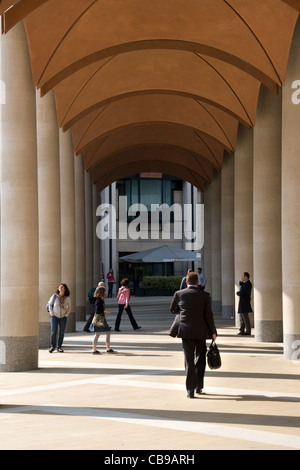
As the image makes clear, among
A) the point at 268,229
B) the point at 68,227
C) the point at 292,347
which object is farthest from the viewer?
the point at 68,227

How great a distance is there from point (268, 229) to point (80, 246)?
44.8 feet

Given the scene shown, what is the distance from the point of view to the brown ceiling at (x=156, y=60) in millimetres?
19438

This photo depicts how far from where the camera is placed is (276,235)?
2088 centimetres

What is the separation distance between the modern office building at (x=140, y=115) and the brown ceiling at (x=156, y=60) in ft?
0.15

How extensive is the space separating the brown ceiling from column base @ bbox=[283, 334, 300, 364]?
678 cm

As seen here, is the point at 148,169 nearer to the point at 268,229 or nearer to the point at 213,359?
the point at 268,229

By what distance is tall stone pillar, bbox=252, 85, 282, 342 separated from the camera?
2084 cm

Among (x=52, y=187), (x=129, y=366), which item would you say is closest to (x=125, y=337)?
(x=52, y=187)

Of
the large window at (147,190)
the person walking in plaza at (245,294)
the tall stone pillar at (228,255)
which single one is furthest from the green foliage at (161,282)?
the person walking in plaza at (245,294)

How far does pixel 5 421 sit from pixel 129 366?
6.27 m

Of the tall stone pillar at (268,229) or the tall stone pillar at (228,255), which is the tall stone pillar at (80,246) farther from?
the tall stone pillar at (268,229)

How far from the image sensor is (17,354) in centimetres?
1520

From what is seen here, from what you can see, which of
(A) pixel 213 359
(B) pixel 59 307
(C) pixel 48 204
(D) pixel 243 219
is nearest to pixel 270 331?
(B) pixel 59 307

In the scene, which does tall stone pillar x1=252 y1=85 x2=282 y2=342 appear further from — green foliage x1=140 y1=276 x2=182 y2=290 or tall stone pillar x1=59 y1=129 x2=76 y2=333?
green foliage x1=140 y1=276 x2=182 y2=290
